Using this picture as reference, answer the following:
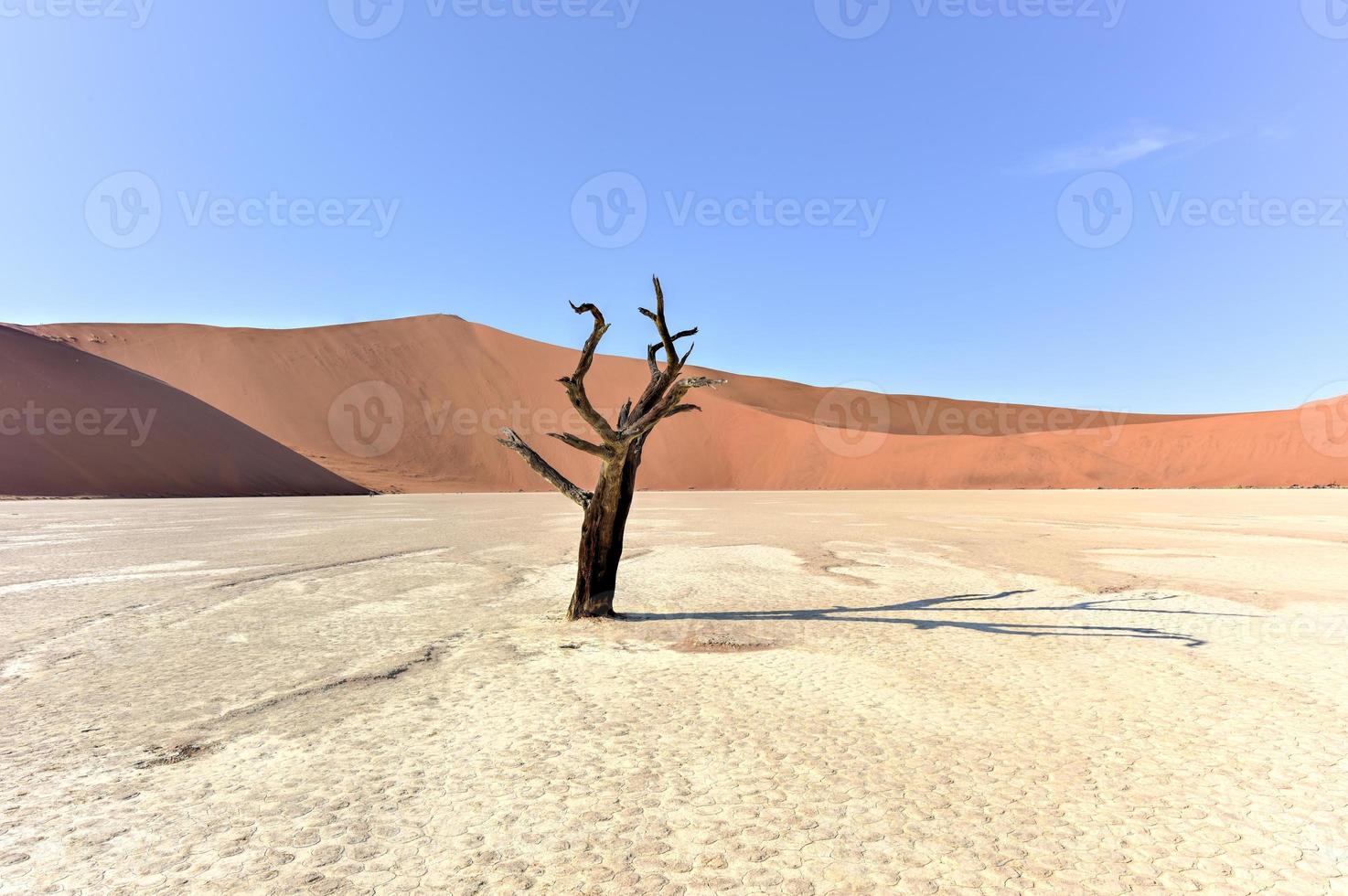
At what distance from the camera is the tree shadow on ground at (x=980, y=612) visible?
24.3ft

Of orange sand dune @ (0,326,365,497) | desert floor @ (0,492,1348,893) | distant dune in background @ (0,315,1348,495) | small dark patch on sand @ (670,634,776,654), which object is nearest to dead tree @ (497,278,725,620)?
desert floor @ (0,492,1348,893)

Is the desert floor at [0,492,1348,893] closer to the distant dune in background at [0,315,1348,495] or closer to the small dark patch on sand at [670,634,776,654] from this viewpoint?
the small dark patch on sand at [670,634,776,654]

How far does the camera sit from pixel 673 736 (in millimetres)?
4551

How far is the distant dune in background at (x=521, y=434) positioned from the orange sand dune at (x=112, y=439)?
6214 mm

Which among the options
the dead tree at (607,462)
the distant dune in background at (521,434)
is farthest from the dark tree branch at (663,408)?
the distant dune in background at (521,434)

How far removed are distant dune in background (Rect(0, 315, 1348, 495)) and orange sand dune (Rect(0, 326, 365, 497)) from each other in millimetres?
6214

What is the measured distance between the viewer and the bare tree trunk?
812 centimetres

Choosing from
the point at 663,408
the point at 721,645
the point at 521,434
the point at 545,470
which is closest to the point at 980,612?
the point at 721,645

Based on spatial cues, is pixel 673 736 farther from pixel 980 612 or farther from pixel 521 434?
pixel 521 434

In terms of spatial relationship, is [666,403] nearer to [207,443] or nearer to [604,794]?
[604,794]

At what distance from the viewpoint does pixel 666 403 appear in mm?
8148

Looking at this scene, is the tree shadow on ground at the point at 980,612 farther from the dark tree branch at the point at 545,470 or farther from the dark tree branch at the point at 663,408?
the dark tree branch at the point at 663,408

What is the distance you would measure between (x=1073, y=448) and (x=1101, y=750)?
2575 inches

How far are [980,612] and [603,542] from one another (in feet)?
14.6
